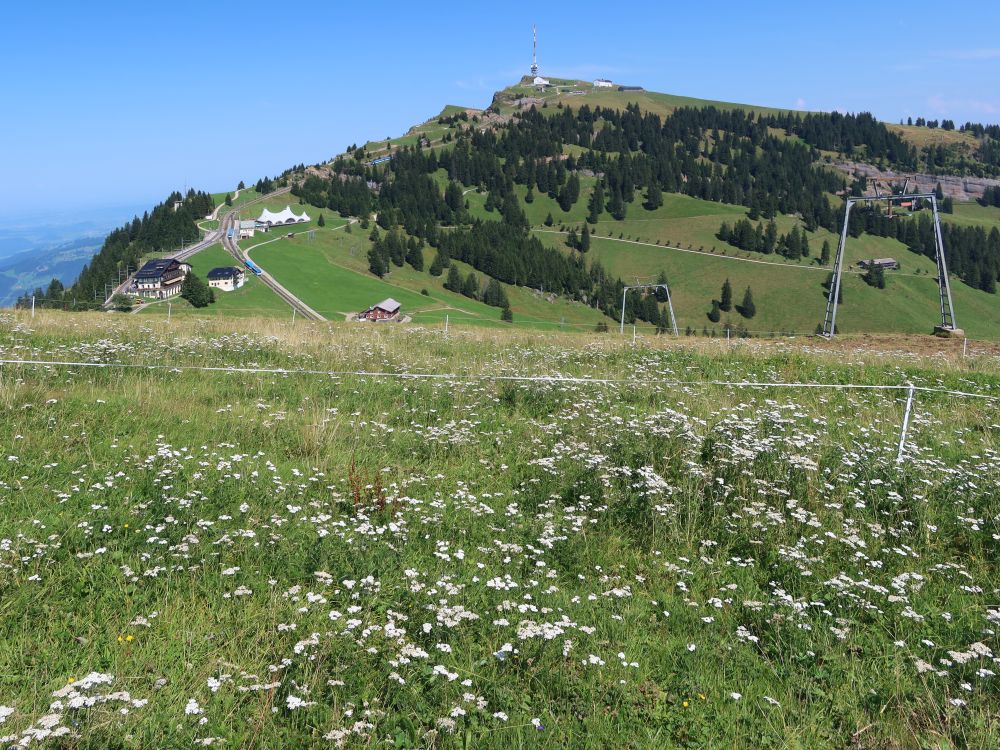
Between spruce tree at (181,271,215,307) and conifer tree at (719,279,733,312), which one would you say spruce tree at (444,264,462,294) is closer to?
spruce tree at (181,271,215,307)

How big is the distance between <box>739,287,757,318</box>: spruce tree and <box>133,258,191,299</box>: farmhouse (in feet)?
476

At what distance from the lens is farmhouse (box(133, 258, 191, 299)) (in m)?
119

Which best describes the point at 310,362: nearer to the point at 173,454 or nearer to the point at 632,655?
the point at 173,454

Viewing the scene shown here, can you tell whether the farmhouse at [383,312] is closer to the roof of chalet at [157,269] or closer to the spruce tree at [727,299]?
the roof of chalet at [157,269]

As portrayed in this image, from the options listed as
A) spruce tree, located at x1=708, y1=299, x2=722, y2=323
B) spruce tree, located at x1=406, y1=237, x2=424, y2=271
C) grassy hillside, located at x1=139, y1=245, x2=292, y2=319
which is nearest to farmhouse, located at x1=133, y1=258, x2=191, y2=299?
grassy hillside, located at x1=139, y1=245, x2=292, y2=319

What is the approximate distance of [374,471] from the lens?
29.0 feet

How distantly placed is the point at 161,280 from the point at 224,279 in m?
11.1

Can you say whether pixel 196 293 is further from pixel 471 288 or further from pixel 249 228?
pixel 471 288

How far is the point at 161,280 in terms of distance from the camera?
120438mm

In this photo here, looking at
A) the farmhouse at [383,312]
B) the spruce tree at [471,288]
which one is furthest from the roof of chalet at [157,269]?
the spruce tree at [471,288]

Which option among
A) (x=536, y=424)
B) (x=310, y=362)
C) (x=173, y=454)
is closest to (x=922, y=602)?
(x=536, y=424)

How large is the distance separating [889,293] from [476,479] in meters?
209

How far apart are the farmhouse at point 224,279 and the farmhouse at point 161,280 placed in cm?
431

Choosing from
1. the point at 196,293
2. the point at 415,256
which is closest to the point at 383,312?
the point at 196,293
